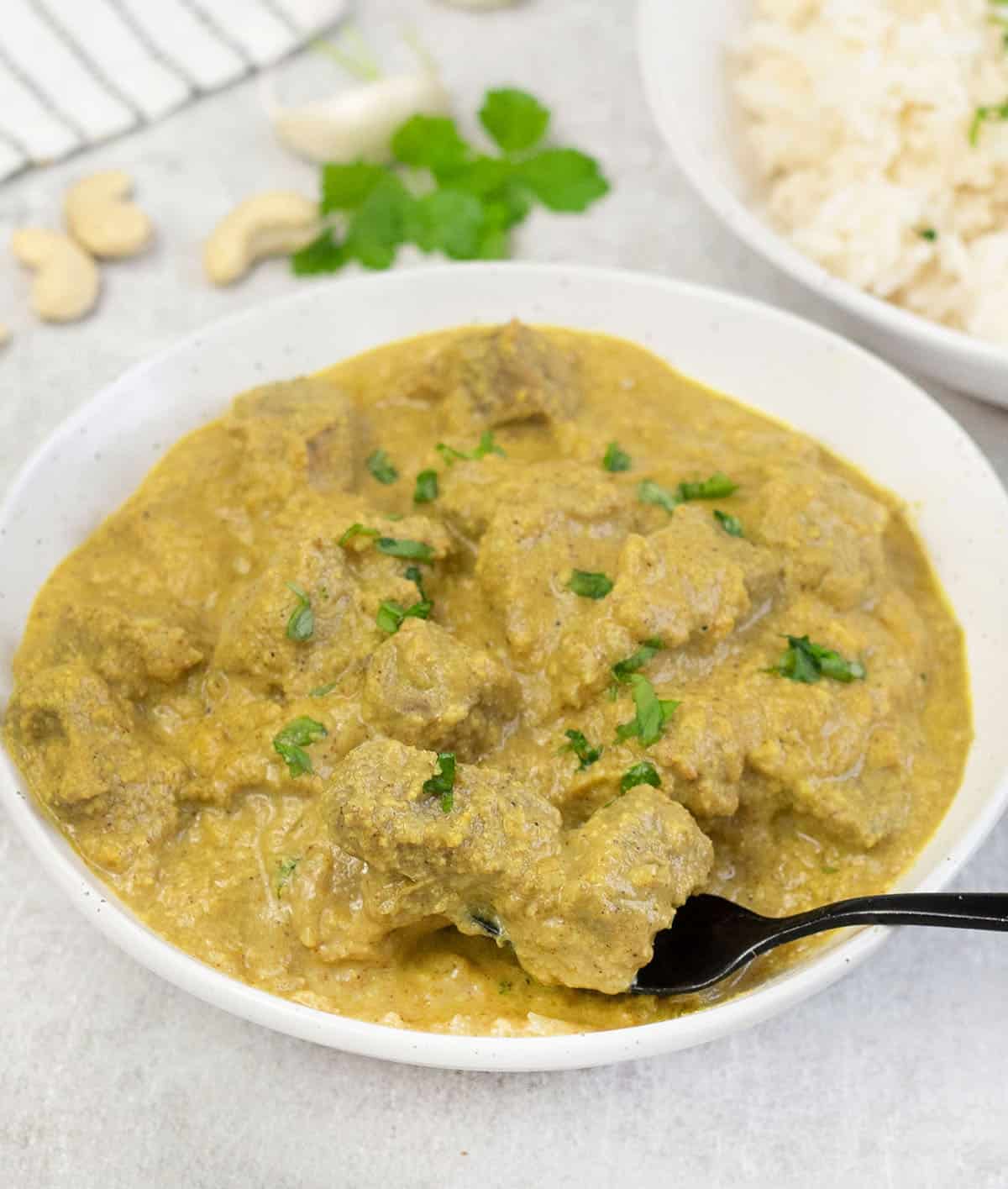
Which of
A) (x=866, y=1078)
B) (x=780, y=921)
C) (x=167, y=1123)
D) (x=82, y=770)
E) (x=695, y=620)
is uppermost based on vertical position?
(x=82, y=770)

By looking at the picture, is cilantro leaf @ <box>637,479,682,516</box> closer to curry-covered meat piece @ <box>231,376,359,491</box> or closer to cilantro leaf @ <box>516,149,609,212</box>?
curry-covered meat piece @ <box>231,376,359,491</box>

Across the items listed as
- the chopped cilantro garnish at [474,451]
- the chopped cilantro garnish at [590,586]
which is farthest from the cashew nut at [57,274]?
the chopped cilantro garnish at [590,586]

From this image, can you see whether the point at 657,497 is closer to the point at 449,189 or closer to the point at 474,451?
the point at 474,451

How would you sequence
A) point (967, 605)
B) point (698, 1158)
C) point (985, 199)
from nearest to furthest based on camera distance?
point (698, 1158), point (967, 605), point (985, 199)

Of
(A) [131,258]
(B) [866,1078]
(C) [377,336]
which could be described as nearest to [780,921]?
(B) [866,1078]

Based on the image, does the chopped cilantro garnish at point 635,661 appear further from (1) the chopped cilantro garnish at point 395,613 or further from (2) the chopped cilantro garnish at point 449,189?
(2) the chopped cilantro garnish at point 449,189

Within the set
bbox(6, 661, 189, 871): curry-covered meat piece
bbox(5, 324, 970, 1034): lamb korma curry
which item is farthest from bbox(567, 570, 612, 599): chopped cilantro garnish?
bbox(6, 661, 189, 871): curry-covered meat piece

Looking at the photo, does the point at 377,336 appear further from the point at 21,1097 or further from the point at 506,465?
the point at 21,1097
